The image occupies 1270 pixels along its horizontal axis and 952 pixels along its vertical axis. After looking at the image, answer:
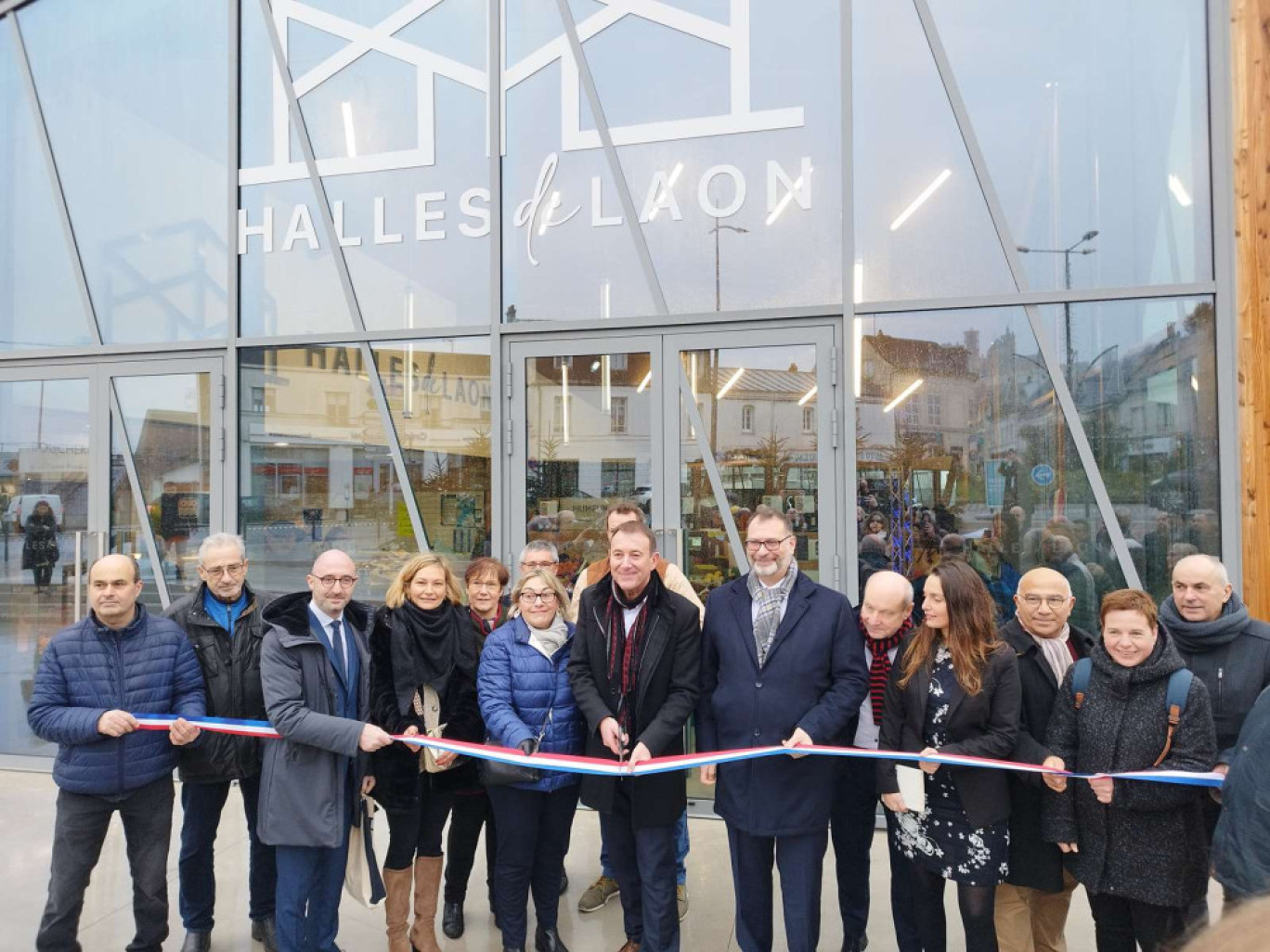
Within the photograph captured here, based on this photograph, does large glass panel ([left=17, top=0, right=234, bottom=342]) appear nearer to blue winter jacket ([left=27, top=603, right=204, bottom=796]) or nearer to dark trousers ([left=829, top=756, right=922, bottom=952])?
blue winter jacket ([left=27, top=603, right=204, bottom=796])

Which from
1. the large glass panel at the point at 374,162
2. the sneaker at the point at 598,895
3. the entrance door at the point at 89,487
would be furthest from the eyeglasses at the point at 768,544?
the entrance door at the point at 89,487

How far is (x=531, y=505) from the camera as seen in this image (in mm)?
5422

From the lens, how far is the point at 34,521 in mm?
6383

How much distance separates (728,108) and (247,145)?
3.28 metres

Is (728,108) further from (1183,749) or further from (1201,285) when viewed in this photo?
(1183,749)

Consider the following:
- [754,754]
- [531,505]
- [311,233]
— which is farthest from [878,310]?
[311,233]

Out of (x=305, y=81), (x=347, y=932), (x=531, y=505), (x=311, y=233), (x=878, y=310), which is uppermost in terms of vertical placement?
(x=305, y=81)

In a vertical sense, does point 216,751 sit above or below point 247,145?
below

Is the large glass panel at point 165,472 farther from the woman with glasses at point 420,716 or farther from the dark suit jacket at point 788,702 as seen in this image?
the dark suit jacket at point 788,702

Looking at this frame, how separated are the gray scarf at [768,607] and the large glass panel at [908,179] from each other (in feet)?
7.57

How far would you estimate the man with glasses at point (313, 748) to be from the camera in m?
3.00

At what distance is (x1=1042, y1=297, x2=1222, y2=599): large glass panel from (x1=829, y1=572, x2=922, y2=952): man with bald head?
2006 millimetres

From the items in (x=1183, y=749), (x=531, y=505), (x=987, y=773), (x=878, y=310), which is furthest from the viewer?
(x=531, y=505)

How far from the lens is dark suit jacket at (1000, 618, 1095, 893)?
2912 mm
